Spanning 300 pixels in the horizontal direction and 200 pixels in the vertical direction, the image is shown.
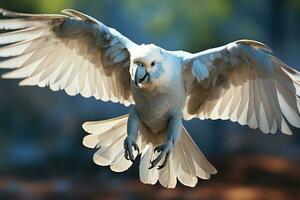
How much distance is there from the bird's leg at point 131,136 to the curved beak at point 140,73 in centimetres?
13

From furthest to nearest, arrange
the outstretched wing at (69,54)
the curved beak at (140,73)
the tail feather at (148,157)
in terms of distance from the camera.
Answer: the tail feather at (148,157) → the outstretched wing at (69,54) → the curved beak at (140,73)

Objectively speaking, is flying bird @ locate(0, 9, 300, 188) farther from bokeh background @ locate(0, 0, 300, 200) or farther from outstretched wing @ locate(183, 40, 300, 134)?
bokeh background @ locate(0, 0, 300, 200)

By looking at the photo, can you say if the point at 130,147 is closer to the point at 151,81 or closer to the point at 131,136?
the point at 131,136

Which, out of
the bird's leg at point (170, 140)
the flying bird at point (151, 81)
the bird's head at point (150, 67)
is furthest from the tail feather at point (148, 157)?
the bird's head at point (150, 67)

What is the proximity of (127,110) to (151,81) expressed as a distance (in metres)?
0.93

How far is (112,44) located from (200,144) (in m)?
0.87

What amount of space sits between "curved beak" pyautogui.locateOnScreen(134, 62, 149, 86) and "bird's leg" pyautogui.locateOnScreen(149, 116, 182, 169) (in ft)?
0.46

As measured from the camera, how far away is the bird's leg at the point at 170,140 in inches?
49.7

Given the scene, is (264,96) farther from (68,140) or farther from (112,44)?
(68,140)

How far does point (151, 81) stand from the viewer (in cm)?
122

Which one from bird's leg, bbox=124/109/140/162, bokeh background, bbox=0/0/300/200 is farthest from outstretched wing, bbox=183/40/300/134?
bokeh background, bbox=0/0/300/200

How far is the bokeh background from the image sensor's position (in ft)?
7.02

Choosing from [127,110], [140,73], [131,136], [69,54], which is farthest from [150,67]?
[127,110]

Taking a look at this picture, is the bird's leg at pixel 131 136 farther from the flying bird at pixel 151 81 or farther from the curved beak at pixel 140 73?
the curved beak at pixel 140 73
